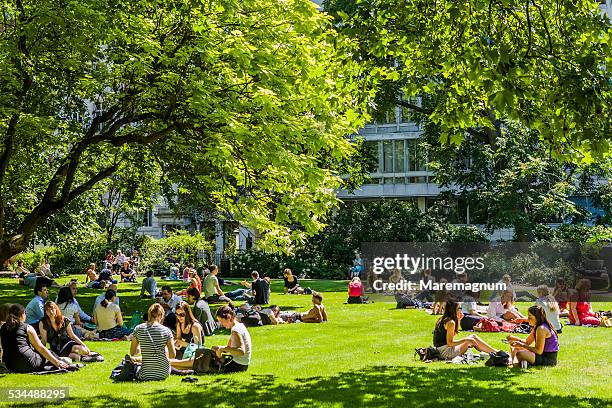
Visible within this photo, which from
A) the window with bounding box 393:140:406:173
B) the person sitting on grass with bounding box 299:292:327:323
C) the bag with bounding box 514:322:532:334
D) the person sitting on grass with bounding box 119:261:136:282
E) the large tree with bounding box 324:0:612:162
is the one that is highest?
the window with bounding box 393:140:406:173

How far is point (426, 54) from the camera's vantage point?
12227 millimetres

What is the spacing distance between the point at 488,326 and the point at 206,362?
8170 millimetres

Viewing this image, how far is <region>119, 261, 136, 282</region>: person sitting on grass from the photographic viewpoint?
133ft

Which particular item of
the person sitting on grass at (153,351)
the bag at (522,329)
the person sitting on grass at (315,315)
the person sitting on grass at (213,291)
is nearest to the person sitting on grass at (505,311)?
the bag at (522,329)

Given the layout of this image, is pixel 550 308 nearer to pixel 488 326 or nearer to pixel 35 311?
pixel 488 326

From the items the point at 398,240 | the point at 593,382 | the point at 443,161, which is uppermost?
the point at 443,161

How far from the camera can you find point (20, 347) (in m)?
12.5

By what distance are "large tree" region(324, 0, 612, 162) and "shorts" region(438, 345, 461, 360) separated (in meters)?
4.26

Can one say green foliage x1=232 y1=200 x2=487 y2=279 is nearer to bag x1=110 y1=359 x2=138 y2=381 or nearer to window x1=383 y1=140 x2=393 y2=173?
window x1=383 y1=140 x2=393 y2=173

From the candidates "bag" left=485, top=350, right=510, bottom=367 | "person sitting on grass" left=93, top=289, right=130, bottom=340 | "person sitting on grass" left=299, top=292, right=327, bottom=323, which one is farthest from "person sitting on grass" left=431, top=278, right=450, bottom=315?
"person sitting on grass" left=93, top=289, right=130, bottom=340

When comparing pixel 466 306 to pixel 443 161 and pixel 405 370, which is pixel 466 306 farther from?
pixel 443 161

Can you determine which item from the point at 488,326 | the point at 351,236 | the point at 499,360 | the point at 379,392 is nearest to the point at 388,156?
the point at 351,236

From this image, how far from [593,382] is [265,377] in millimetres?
5407

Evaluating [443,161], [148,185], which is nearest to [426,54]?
[148,185]
